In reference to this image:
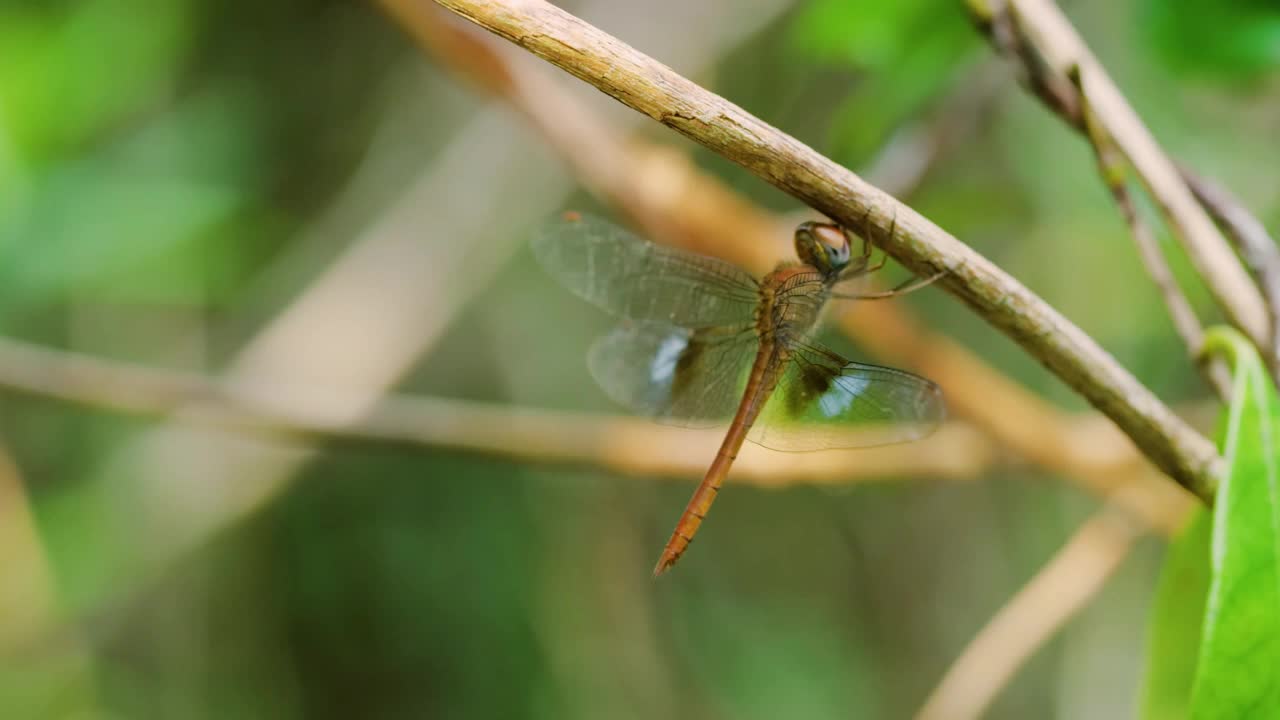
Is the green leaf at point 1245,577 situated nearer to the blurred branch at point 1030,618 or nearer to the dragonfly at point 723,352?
the dragonfly at point 723,352

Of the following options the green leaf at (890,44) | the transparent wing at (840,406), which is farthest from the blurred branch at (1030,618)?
the green leaf at (890,44)

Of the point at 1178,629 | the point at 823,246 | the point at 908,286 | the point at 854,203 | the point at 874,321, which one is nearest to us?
the point at 854,203

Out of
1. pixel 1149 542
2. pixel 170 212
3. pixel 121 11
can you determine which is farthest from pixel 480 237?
pixel 1149 542

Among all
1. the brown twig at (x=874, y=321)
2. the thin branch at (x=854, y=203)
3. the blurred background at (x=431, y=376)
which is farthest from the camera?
the blurred background at (x=431, y=376)

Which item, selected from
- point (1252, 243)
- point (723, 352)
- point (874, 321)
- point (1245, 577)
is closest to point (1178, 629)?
point (1245, 577)

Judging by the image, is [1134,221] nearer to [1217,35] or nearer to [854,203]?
[854,203]

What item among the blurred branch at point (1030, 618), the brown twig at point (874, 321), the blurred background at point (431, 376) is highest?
the brown twig at point (874, 321)
